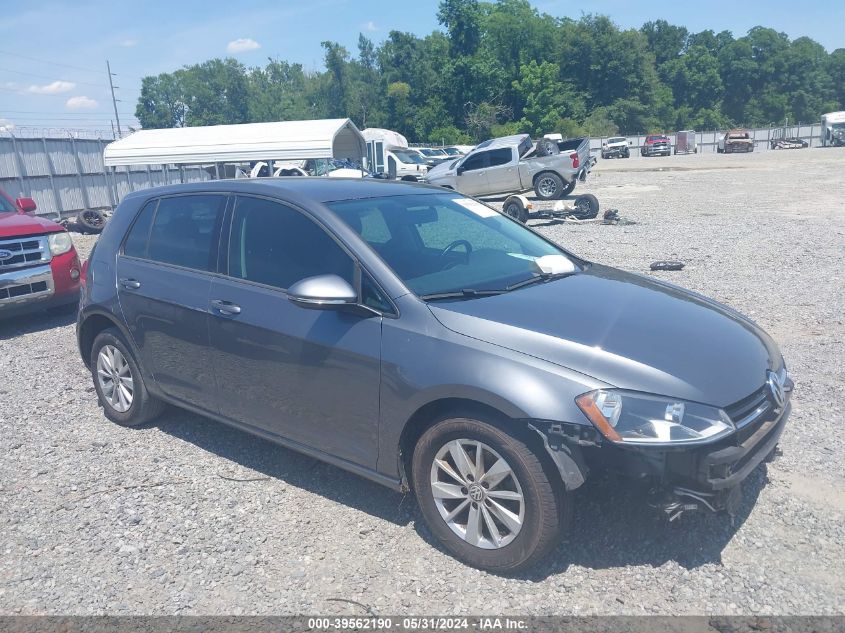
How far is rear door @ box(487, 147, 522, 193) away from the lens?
68.4 feet

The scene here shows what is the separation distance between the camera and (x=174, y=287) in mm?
4465

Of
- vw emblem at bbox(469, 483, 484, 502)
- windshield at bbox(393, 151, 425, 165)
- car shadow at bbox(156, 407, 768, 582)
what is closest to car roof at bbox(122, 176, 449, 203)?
car shadow at bbox(156, 407, 768, 582)

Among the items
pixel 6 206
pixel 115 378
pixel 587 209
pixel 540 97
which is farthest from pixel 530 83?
pixel 115 378

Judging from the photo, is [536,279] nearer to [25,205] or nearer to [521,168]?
[25,205]

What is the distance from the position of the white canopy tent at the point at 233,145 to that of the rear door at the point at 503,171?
529 centimetres

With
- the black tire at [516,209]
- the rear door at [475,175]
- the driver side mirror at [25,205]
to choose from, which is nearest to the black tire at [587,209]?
the black tire at [516,209]

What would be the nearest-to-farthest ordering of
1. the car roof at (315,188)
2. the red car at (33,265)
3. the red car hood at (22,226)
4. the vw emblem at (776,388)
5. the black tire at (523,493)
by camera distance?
the black tire at (523,493)
the vw emblem at (776,388)
the car roof at (315,188)
the red car at (33,265)
the red car hood at (22,226)

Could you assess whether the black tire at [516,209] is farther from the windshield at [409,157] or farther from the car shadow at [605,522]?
the windshield at [409,157]

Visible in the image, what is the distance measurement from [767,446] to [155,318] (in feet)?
12.0

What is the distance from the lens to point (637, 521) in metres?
3.56

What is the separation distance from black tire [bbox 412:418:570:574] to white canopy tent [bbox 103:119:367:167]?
66.1ft

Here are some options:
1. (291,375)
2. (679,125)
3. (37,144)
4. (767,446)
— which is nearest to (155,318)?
(291,375)

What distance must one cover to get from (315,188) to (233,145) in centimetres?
2040

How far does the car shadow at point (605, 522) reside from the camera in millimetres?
3232
